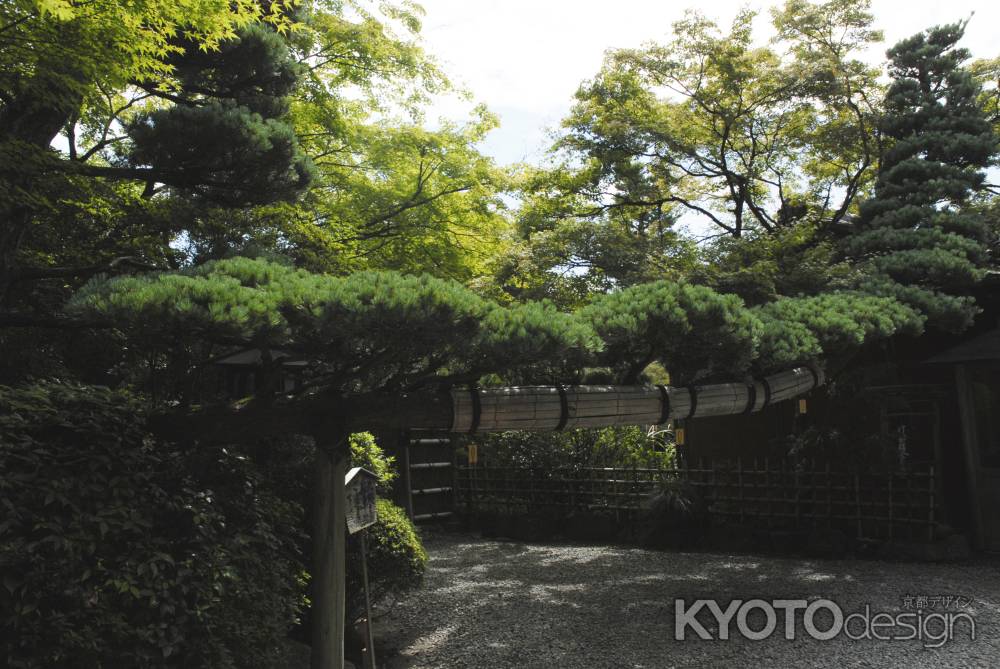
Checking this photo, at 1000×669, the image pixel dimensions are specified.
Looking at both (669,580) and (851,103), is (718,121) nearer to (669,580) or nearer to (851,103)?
(851,103)

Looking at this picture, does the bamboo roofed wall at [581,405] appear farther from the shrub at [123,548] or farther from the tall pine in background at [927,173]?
the tall pine in background at [927,173]

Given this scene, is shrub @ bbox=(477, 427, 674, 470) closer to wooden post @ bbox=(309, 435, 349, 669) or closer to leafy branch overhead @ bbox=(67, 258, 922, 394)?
leafy branch overhead @ bbox=(67, 258, 922, 394)

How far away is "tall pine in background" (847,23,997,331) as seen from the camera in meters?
8.80

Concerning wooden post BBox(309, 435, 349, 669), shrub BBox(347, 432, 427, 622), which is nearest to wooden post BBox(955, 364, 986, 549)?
shrub BBox(347, 432, 427, 622)

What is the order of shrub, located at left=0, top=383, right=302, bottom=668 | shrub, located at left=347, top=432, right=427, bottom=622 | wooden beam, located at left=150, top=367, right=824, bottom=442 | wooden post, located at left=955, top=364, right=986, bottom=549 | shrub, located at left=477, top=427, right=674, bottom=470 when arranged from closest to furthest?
shrub, located at left=0, top=383, right=302, bottom=668, wooden beam, located at left=150, top=367, right=824, bottom=442, shrub, located at left=347, top=432, right=427, bottom=622, wooden post, located at left=955, top=364, right=986, bottom=549, shrub, located at left=477, top=427, right=674, bottom=470

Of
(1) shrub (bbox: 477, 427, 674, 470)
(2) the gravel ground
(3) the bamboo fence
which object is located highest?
(1) shrub (bbox: 477, 427, 674, 470)

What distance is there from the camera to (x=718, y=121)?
481 inches

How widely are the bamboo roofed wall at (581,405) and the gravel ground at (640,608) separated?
1.63m

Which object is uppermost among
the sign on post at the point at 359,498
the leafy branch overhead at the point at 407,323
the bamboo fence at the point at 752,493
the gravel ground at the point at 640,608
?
the leafy branch overhead at the point at 407,323

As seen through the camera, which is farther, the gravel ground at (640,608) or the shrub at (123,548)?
Result: the gravel ground at (640,608)

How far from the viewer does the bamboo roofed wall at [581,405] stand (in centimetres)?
429

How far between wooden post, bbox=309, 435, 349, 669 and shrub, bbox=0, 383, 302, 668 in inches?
7.3

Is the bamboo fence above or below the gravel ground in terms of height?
above

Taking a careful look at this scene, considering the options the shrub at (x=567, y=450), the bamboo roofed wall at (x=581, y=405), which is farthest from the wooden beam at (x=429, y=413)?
the shrub at (x=567, y=450)
